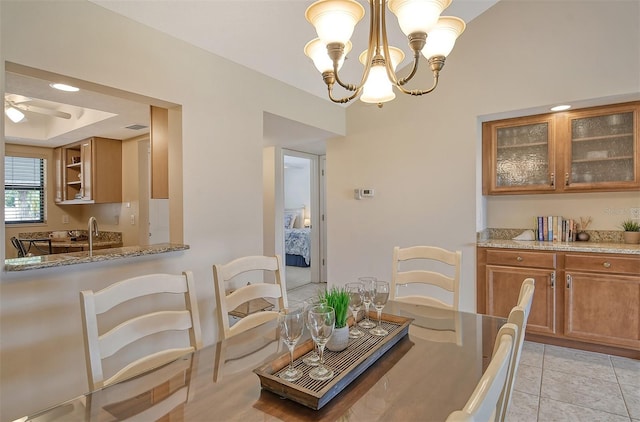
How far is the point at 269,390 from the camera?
0.99 metres

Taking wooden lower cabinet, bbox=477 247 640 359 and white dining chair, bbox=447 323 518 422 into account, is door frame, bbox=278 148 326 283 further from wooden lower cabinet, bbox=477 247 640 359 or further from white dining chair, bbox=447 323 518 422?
white dining chair, bbox=447 323 518 422

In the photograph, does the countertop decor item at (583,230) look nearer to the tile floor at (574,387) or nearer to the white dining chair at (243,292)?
the tile floor at (574,387)

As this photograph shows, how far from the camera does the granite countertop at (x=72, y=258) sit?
5.13 feet

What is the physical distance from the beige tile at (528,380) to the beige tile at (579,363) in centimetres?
13

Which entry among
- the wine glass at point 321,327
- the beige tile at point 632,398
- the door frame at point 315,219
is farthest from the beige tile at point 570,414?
the door frame at point 315,219

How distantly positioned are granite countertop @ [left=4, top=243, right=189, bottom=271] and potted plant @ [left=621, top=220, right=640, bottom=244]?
3.58m

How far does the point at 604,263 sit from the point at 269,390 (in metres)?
2.97

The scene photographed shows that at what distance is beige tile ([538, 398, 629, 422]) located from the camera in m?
1.99

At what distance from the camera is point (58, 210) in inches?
201

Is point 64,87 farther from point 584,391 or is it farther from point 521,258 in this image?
point 584,391

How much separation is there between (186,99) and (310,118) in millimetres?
1405

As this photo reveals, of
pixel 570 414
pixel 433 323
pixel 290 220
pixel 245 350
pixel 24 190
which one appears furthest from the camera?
pixel 290 220

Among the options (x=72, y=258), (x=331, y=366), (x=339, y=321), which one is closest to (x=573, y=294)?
(x=339, y=321)

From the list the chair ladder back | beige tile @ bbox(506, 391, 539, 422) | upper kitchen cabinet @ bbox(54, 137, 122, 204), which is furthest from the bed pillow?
the chair ladder back
